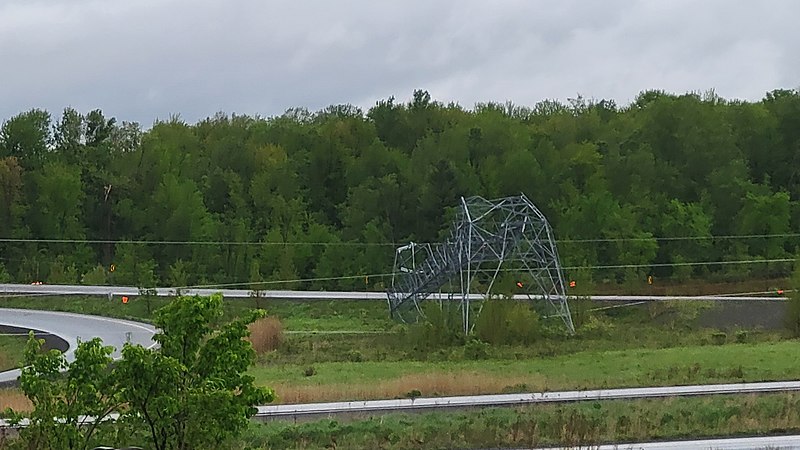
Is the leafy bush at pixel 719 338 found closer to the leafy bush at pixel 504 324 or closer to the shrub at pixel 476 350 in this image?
the leafy bush at pixel 504 324

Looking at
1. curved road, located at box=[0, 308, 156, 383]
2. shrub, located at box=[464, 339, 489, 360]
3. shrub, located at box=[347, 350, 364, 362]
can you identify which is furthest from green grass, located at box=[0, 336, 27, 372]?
shrub, located at box=[464, 339, 489, 360]

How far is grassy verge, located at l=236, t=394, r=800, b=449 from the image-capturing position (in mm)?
15758

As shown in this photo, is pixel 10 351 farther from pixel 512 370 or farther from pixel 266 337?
pixel 512 370

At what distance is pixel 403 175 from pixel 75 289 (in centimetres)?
2339

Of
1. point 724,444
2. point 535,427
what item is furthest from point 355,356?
point 724,444

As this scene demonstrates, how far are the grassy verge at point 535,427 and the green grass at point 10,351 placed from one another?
19.2 meters

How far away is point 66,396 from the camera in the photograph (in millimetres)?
9844

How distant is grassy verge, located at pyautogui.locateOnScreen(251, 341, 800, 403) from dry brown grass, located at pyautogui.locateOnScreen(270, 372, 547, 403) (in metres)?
0.02

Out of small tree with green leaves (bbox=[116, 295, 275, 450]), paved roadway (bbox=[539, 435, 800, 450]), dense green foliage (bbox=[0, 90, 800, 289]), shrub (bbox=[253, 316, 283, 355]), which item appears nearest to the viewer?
small tree with green leaves (bbox=[116, 295, 275, 450])

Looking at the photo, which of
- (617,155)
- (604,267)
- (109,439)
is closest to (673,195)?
(617,155)

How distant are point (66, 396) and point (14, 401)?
44.1 feet

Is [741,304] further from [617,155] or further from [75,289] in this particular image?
[75,289]

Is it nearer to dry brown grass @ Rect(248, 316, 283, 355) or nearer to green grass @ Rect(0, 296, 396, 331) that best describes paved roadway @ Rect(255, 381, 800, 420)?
dry brown grass @ Rect(248, 316, 283, 355)

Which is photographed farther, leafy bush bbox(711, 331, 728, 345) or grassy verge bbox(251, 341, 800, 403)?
leafy bush bbox(711, 331, 728, 345)
